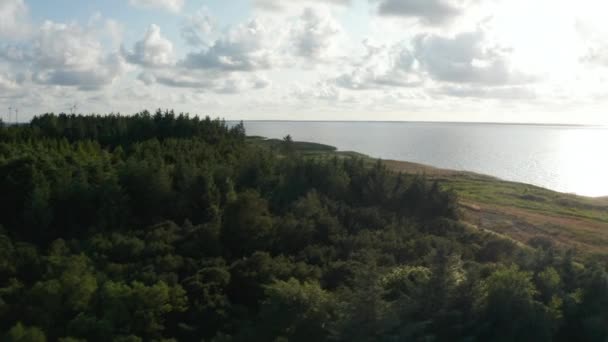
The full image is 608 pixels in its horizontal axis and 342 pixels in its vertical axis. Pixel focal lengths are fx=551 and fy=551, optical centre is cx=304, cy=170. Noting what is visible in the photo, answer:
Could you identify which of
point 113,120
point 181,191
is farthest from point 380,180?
point 113,120

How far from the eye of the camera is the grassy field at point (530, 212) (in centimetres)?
6212

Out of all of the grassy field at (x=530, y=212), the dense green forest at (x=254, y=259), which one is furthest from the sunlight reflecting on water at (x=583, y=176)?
the dense green forest at (x=254, y=259)

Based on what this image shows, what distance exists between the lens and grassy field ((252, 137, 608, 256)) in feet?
204

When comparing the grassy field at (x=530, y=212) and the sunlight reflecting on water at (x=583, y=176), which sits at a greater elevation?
the sunlight reflecting on water at (x=583, y=176)

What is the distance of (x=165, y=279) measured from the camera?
113 feet

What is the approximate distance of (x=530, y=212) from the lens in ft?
256

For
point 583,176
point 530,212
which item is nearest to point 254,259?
point 530,212

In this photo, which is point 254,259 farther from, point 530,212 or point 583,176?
point 583,176

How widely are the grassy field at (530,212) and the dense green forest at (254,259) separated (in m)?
10.5

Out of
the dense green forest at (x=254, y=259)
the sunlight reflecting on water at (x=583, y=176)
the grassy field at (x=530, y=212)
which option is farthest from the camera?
the sunlight reflecting on water at (x=583, y=176)

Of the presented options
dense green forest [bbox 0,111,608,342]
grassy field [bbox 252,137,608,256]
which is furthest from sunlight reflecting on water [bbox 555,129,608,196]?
dense green forest [bbox 0,111,608,342]

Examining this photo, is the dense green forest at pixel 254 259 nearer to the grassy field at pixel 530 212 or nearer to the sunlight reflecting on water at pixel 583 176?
the grassy field at pixel 530 212

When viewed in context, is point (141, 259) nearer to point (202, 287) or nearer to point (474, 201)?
point (202, 287)

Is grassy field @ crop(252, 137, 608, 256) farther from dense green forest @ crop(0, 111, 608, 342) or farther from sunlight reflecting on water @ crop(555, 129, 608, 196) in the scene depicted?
sunlight reflecting on water @ crop(555, 129, 608, 196)
